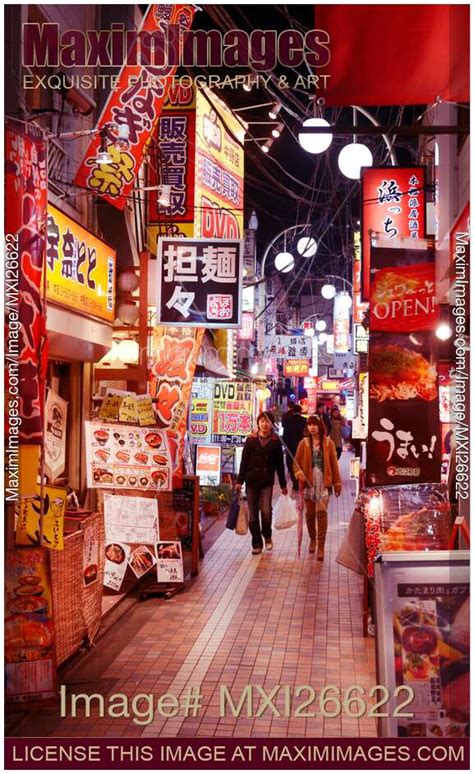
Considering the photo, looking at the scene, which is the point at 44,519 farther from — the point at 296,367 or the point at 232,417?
the point at 296,367

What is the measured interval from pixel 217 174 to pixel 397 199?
2.87 meters

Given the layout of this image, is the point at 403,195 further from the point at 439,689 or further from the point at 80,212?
the point at 439,689

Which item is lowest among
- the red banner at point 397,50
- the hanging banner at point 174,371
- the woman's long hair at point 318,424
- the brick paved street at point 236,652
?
the brick paved street at point 236,652

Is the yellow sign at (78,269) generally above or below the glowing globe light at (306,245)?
below

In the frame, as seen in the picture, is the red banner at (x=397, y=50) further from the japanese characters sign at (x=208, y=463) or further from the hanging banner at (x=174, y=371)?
the japanese characters sign at (x=208, y=463)

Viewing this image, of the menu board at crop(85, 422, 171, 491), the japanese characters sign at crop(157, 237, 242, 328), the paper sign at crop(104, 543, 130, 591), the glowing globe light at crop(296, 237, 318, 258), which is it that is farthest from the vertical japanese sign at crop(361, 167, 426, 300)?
the glowing globe light at crop(296, 237, 318, 258)

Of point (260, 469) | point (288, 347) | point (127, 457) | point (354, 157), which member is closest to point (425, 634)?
point (127, 457)

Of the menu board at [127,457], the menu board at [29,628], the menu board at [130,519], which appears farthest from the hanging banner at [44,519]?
the menu board at [127,457]

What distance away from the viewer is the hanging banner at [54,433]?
9.47 meters

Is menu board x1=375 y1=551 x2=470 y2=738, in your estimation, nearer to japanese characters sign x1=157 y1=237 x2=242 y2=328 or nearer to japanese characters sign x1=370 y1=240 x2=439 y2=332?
japanese characters sign x1=370 y1=240 x2=439 y2=332

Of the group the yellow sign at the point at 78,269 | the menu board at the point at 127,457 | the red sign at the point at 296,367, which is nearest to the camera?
the yellow sign at the point at 78,269

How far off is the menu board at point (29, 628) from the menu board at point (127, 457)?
287 cm

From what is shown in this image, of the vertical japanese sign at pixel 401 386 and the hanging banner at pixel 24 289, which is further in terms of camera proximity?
the vertical japanese sign at pixel 401 386

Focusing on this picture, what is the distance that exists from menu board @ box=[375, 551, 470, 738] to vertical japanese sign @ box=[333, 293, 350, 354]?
3105 cm
